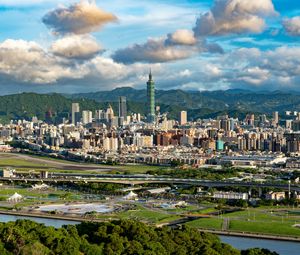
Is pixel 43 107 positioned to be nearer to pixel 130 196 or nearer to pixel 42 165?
pixel 42 165

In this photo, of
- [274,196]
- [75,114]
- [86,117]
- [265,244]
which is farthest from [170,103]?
[265,244]

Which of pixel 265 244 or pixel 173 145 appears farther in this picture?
pixel 173 145

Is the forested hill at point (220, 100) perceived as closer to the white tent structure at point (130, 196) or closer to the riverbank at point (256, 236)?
the white tent structure at point (130, 196)

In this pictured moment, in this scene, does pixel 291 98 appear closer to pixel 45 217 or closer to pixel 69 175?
pixel 69 175

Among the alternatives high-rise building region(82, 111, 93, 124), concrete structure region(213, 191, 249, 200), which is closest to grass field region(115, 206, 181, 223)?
concrete structure region(213, 191, 249, 200)

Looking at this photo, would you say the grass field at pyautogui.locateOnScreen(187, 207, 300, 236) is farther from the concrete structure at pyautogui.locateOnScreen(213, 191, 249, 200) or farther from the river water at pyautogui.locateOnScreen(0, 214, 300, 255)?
the concrete structure at pyautogui.locateOnScreen(213, 191, 249, 200)

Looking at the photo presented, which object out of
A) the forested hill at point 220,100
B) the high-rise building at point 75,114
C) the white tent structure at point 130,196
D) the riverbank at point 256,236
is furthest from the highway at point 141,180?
the forested hill at point 220,100

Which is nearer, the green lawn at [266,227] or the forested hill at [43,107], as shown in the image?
the green lawn at [266,227]

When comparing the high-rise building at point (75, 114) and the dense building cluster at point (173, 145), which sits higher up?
the high-rise building at point (75, 114)
